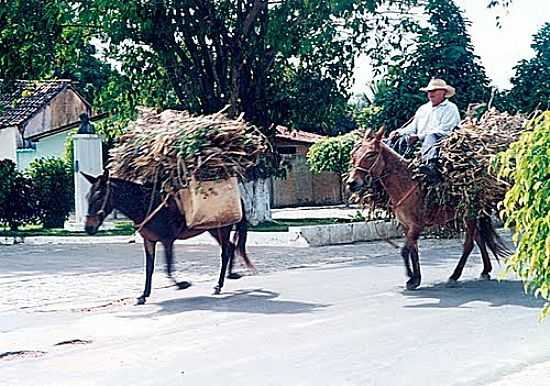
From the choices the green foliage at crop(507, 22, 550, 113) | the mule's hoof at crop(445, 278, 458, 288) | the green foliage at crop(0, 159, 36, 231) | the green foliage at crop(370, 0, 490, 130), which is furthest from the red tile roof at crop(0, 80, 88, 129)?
the mule's hoof at crop(445, 278, 458, 288)

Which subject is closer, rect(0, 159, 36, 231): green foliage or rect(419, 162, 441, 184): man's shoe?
rect(419, 162, 441, 184): man's shoe

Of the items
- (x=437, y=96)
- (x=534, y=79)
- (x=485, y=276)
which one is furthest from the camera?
(x=534, y=79)

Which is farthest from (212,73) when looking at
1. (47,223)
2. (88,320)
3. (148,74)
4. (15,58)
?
(88,320)

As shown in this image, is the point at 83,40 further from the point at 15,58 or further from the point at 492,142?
the point at 492,142

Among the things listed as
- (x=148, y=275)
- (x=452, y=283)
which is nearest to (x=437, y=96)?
(x=452, y=283)

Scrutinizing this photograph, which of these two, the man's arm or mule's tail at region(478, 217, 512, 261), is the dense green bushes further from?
mule's tail at region(478, 217, 512, 261)

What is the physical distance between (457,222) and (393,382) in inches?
230

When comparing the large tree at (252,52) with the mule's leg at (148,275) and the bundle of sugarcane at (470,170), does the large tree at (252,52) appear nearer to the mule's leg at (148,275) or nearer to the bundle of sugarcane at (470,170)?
the bundle of sugarcane at (470,170)

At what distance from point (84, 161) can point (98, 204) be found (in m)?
12.7

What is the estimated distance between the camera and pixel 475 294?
12469 millimetres

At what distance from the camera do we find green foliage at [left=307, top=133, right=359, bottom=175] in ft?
116

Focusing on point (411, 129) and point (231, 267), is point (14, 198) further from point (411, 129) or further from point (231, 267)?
point (411, 129)

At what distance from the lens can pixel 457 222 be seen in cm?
1333

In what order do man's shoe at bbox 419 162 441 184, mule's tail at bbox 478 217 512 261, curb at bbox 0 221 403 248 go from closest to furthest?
man's shoe at bbox 419 162 441 184 < mule's tail at bbox 478 217 512 261 < curb at bbox 0 221 403 248
